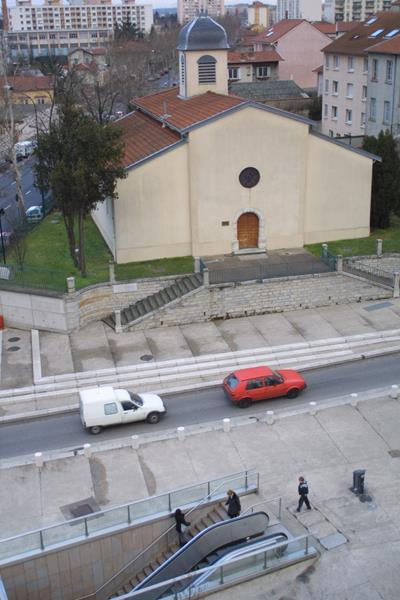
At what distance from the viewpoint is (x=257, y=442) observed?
21.6 m

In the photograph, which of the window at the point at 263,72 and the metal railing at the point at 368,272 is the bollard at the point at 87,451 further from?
the window at the point at 263,72

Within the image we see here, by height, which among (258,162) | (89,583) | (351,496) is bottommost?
(89,583)

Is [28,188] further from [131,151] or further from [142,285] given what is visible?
[142,285]

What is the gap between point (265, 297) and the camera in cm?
3075

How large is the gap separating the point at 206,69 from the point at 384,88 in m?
17.7

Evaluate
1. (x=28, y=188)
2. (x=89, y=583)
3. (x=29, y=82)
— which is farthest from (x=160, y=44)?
(x=89, y=583)

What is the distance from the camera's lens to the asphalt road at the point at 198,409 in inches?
883

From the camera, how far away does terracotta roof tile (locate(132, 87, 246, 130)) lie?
3266 centimetres

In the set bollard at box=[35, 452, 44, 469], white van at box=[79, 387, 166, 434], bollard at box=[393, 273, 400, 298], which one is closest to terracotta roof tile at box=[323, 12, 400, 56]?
bollard at box=[393, 273, 400, 298]

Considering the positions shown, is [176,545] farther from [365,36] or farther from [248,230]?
[365,36]

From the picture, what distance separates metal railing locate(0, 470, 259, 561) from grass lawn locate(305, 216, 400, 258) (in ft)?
58.3

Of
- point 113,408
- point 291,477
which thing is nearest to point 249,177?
point 113,408

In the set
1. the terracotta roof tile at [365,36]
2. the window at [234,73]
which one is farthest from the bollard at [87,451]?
the window at [234,73]

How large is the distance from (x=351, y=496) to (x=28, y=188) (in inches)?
1682
